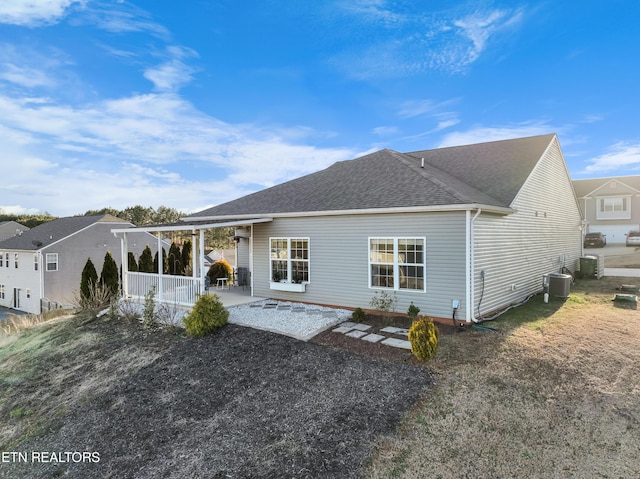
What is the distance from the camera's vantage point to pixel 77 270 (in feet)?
89.0

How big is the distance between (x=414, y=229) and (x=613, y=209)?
34.8 metres

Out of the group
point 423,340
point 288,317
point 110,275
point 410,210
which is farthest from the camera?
point 110,275

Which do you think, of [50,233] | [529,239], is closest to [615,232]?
[529,239]

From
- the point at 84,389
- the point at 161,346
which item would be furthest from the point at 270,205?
the point at 84,389

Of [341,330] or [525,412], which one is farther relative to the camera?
[341,330]

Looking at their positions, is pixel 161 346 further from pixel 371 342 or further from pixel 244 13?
pixel 244 13

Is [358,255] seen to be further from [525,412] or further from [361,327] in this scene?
[525,412]

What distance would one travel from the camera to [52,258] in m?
25.8

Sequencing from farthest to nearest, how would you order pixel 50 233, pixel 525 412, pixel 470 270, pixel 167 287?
pixel 50 233 → pixel 167 287 → pixel 470 270 → pixel 525 412

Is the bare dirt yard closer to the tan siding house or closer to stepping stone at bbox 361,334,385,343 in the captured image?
stepping stone at bbox 361,334,385,343

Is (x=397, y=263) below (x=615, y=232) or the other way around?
below

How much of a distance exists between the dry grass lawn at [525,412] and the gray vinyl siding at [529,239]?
2.11 m

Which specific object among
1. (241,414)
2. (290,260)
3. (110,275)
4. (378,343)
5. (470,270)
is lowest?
(241,414)

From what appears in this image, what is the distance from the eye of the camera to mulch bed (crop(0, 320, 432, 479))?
13.9 ft
